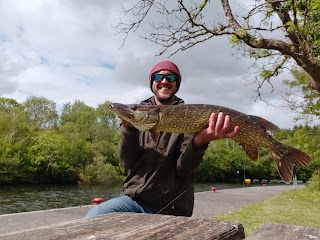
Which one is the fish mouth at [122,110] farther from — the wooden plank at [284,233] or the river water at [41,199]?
the river water at [41,199]

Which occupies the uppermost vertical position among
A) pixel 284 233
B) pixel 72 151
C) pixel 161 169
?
pixel 72 151

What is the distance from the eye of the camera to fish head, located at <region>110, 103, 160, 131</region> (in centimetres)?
319

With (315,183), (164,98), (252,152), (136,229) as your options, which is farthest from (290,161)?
(315,183)

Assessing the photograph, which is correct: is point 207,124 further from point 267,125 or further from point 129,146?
point 129,146

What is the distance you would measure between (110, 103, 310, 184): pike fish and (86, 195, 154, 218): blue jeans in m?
0.60

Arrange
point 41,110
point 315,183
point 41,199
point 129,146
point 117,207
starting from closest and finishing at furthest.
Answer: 1. point 117,207
2. point 129,146
3. point 315,183
4. point 41,199
5. point 41,110

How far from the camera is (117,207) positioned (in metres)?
3.01

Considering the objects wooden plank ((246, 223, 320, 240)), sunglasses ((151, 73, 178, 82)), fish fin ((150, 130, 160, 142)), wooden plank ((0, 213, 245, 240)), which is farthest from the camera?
sunglasses ((151, 73, 178, 82))

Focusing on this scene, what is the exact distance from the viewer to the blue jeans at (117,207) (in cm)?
291

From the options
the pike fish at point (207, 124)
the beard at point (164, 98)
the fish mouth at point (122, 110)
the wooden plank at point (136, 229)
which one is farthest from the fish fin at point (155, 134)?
the wooden plank at point (136, 229)

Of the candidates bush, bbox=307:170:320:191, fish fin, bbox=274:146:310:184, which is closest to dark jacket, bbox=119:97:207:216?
fish fin, bbox=274:146:310:184

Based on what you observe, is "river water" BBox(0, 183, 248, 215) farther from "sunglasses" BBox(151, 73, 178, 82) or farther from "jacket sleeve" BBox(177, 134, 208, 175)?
"jacket sleeve" BBox(177, 134, 208, 175)

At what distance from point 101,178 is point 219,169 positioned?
31319 mm

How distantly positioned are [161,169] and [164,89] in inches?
31.8
